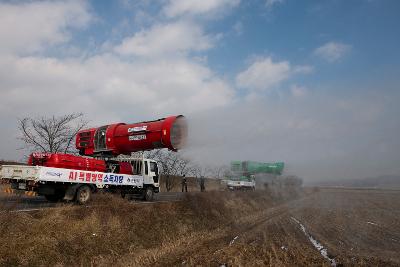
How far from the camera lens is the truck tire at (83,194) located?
58.9 feet

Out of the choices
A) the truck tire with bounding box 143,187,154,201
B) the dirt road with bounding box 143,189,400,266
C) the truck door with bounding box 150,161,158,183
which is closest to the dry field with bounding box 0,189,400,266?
the dirt road with bounding box 143,189,400,266

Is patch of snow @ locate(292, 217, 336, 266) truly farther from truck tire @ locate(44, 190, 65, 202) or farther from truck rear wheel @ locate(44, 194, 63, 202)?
truck rear wheel @ locate(44, 194, 63, 202)

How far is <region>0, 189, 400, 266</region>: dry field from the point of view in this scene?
11.1 metres

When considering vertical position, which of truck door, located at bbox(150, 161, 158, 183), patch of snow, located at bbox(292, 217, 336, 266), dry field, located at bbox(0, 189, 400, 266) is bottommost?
patch of snow, located at bbox(292, 217, 336, 266)

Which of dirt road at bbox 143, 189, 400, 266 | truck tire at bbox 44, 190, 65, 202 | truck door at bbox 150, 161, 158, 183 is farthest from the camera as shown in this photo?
truck door at bbox 150, 161, 158, 183

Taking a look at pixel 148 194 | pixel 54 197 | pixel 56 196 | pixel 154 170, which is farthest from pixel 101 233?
pixel 154 170

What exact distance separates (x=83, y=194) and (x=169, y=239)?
17.0 feet

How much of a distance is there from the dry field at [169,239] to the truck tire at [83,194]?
1.15 m

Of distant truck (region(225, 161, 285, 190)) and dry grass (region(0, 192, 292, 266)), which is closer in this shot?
dry grass (region(0, 192, 292, 266))

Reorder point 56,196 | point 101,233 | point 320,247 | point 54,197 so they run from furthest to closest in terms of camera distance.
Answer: point 54,197 → point 56,196 → point 101,233 → point 320,247

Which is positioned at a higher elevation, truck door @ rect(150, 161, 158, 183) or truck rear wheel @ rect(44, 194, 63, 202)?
truck door @ rect(150, 161, 158, 183)

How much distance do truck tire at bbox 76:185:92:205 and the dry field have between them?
1148 millimetres

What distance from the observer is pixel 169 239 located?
15656mm

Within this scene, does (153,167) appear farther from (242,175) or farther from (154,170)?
(242,175)
